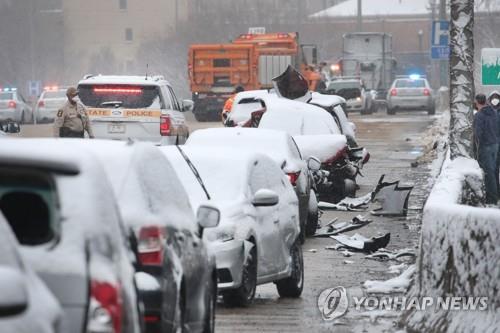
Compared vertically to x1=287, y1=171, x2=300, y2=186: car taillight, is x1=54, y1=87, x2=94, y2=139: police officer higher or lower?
higher

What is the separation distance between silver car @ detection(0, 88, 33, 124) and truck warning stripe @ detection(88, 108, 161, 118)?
29715mm

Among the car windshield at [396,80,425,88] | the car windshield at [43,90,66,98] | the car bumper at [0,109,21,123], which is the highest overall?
the car windshield at [43,90,66,98]

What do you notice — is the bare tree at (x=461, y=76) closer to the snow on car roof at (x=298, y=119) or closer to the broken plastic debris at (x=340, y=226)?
the broken plastic debris at (x=340, y=226)

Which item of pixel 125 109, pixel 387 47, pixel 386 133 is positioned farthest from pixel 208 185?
pixel 387 47

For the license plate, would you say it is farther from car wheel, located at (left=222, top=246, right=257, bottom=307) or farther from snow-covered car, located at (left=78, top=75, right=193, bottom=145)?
car wheel, located at (left=222, top=246, right=257, bottom=307)

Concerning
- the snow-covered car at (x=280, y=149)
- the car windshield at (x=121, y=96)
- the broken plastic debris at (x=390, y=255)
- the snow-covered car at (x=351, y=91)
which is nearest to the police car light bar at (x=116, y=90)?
the car windshield at (x=121, y=96)

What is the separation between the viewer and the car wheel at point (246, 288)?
12.3 m

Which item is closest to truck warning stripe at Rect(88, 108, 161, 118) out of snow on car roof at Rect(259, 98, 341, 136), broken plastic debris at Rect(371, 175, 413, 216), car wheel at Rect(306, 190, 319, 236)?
snow on car roof at Rect(259, 98, 341, 136)

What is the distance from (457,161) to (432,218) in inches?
354

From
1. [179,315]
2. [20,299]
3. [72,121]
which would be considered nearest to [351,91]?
[72,121]

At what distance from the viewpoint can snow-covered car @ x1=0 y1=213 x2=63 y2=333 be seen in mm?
5051

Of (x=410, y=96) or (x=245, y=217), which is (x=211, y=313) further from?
(x=410, y=96)

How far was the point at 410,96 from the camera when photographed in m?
59.8

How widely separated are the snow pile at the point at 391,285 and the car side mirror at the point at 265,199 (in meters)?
1.62
